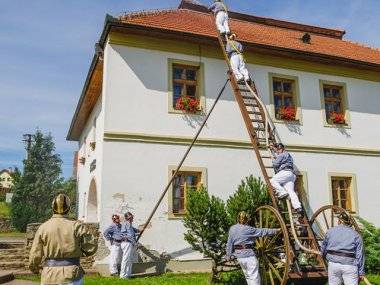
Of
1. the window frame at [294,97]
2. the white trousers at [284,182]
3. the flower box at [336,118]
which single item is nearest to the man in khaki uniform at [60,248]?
Answer: the white trousers at [284,182]

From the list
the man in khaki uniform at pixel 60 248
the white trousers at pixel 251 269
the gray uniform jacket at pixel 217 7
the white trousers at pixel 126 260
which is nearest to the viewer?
the man in khaki uniform at pixel 60 248

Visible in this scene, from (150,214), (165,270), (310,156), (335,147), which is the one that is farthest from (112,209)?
(335,147)

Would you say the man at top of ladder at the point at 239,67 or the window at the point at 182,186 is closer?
the man at top of ladder at the point at 239,67

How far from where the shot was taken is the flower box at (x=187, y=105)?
12.9m

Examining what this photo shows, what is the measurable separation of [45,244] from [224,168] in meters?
8.91

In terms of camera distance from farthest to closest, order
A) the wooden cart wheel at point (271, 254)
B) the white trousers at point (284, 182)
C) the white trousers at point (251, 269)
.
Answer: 1. the white trousers at point (284, 182)
2. the wooden cart wheel at point (271, 254)
3. the white trousers at point (251, 269)

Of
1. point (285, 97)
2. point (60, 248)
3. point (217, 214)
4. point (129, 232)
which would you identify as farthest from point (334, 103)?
point (60, 248)

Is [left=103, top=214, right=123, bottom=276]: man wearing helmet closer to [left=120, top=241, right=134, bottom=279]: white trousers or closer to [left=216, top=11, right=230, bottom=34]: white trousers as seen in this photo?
[left=120, top=241, right=134, bottom=279]: white trousers

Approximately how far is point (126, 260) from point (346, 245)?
5.76 metres

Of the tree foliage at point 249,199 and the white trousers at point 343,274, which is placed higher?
the tree foliage at point 249,199

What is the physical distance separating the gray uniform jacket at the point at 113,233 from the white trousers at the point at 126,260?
0.28m

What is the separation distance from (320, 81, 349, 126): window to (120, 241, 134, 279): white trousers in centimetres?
828

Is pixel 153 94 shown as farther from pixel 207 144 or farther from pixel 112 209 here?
A: pixel 112 209

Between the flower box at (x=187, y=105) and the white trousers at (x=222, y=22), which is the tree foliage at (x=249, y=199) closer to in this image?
the flower box at (x=187, y=105)
